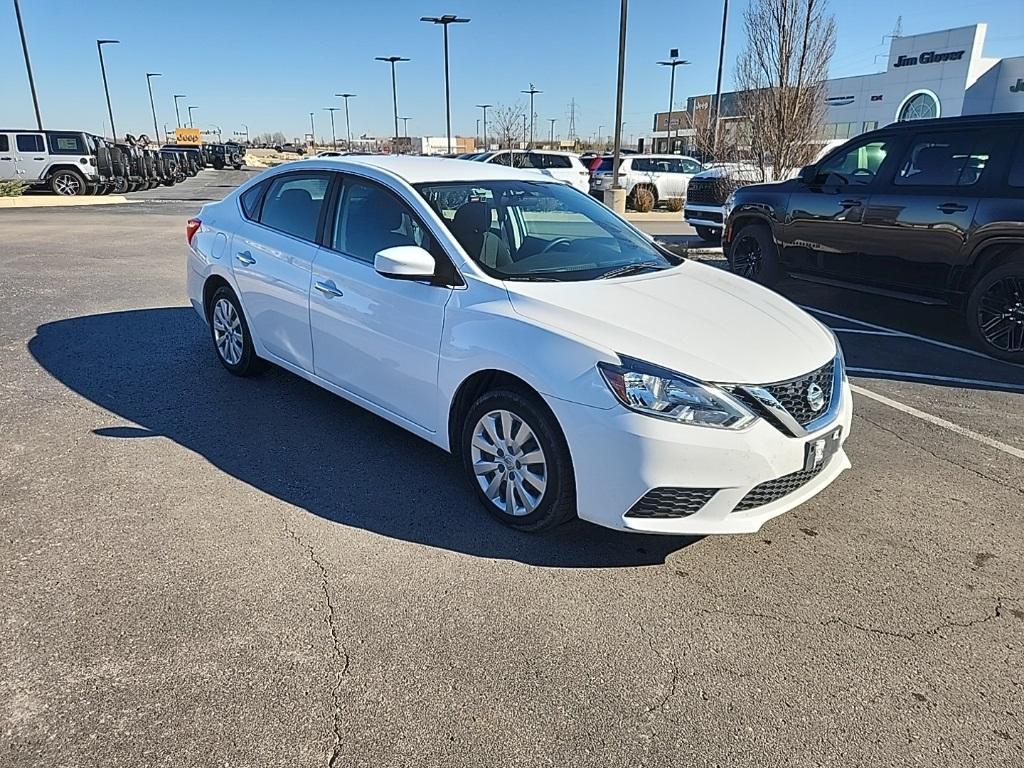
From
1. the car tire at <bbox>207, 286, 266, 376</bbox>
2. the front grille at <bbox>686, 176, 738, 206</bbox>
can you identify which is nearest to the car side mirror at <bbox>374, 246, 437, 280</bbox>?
the car tire at <bbox>207, 286, 266, 376</bbox>

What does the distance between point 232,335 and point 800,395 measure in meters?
4.03

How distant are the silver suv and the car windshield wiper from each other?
2593cm

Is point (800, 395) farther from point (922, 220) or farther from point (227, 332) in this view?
point (922, 220)

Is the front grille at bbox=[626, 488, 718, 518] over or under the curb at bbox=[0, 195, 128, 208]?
over

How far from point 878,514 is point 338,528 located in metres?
2.68

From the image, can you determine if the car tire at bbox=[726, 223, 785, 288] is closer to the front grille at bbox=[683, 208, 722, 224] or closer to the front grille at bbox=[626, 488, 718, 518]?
the front grille at bbox=[683, 208, 722, 224]

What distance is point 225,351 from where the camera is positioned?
5668mm

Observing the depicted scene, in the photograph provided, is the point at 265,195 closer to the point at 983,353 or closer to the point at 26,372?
the point at 26,372

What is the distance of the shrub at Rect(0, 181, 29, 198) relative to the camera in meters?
23.8

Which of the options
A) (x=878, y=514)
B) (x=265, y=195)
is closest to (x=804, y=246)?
(x=878, y=514)

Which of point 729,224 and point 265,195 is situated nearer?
point 265,195

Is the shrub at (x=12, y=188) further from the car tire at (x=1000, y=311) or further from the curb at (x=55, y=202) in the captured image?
the car tire at (x=1000, y=311)

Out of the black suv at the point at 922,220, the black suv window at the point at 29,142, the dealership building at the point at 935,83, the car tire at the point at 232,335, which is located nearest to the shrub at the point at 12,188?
the black suv window at the point at 29,142

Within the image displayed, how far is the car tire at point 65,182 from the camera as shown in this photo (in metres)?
24.6
